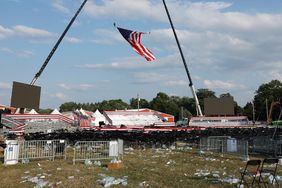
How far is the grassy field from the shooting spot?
10.2 m

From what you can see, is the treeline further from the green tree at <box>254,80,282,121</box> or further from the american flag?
the american flag

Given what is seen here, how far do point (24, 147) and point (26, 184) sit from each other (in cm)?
668

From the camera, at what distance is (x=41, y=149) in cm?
1747

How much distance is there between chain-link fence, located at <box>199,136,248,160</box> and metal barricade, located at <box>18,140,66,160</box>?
8120 mm

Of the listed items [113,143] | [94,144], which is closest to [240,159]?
[113,143]

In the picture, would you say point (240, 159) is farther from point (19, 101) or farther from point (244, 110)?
point (244, 110)

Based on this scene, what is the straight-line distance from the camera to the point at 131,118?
231 ft

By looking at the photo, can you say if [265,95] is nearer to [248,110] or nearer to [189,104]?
[248,110]

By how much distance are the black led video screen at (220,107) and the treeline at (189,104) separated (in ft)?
121

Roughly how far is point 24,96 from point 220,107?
32489mm

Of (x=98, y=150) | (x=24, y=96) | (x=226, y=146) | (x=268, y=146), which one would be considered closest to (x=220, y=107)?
(x=24, y=96)

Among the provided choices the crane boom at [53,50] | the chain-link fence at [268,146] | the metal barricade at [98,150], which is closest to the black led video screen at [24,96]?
the crane boom at [53,50]

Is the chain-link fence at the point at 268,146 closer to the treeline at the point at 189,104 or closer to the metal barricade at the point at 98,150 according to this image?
the metal barricade at the point at 98,150

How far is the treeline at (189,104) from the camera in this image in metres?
109
